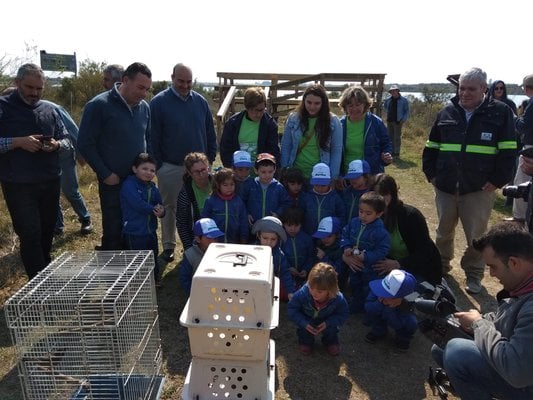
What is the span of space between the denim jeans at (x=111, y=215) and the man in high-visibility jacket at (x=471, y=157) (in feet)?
10.0

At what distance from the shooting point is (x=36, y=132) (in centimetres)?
358

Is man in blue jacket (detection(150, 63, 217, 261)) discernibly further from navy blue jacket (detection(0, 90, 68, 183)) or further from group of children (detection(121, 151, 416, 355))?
navy blue jacket (detection(0, 90, 68, 183))

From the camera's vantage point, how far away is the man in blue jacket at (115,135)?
378cm

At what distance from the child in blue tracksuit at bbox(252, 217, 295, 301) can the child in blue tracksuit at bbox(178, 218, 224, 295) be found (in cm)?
34

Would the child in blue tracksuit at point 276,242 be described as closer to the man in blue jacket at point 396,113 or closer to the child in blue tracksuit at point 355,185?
the child in blue tracksuit at point 355,185

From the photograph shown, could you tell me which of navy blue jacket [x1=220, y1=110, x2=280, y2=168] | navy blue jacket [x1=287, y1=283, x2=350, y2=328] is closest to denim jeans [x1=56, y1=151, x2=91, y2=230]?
navy blue jacket [x1=220, y1=110, x2=280, y2=168]

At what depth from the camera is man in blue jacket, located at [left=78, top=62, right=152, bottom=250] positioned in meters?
3.78

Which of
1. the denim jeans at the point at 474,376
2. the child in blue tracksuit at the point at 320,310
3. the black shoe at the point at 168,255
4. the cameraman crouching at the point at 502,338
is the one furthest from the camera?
the black shoe at the point at 168,255

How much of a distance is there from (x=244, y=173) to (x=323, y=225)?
0.91 meters

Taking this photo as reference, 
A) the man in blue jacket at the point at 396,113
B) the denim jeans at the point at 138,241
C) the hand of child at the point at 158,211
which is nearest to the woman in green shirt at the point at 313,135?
the hand of child at the point at 158,211

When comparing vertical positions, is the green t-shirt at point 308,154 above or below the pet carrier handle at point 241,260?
above

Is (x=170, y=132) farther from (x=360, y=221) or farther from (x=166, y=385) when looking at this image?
(x=166, y=385)

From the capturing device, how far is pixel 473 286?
4.30 metres

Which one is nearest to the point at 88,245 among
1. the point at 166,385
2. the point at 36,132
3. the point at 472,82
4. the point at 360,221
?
the point at 36,132
